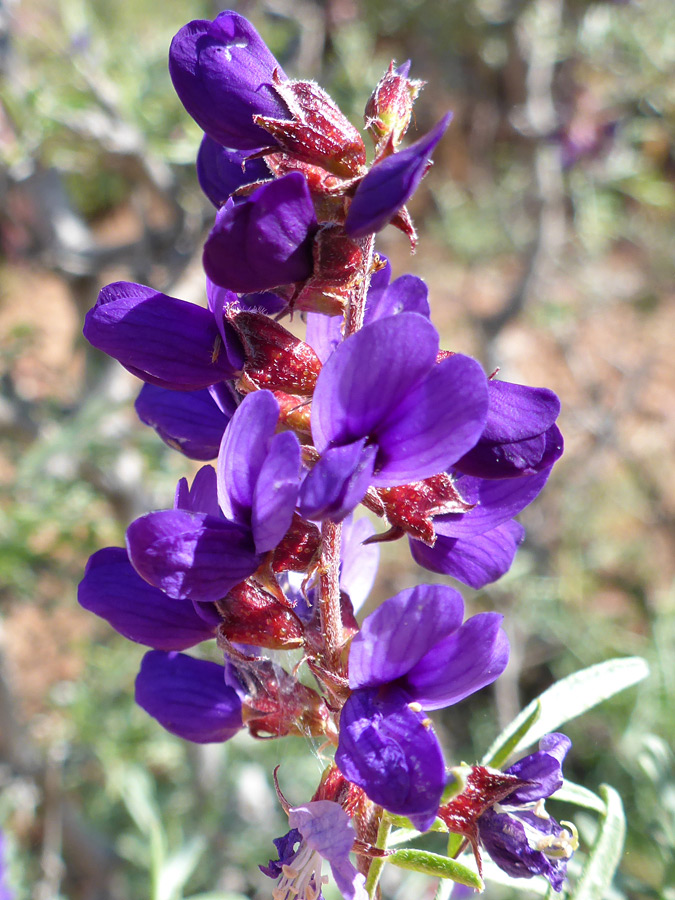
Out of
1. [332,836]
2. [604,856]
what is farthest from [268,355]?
[604,856]

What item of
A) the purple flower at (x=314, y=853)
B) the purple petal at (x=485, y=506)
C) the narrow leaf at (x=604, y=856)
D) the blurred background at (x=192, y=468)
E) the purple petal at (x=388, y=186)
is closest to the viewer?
the purple petal at (x=388, y=186)

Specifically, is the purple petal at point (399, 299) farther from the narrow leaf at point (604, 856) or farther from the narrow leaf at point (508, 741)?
the narrow leaf at point (604, 856)

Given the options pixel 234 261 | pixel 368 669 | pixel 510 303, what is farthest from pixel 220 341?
pixel 510 303

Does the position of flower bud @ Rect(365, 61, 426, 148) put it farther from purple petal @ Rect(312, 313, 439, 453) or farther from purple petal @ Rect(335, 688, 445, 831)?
purple petal @ Rect(335, 688, 445, 831)

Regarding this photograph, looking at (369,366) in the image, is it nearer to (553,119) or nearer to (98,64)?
(98,64)

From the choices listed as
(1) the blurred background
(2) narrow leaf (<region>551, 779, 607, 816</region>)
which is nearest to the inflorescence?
(2) narrow leaf (<region>551, 779, 607, 816</region>)

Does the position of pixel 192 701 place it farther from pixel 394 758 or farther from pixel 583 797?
pixel 583 797

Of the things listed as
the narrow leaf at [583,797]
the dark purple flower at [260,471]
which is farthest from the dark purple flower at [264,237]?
the narrow leaf at [583,797]
